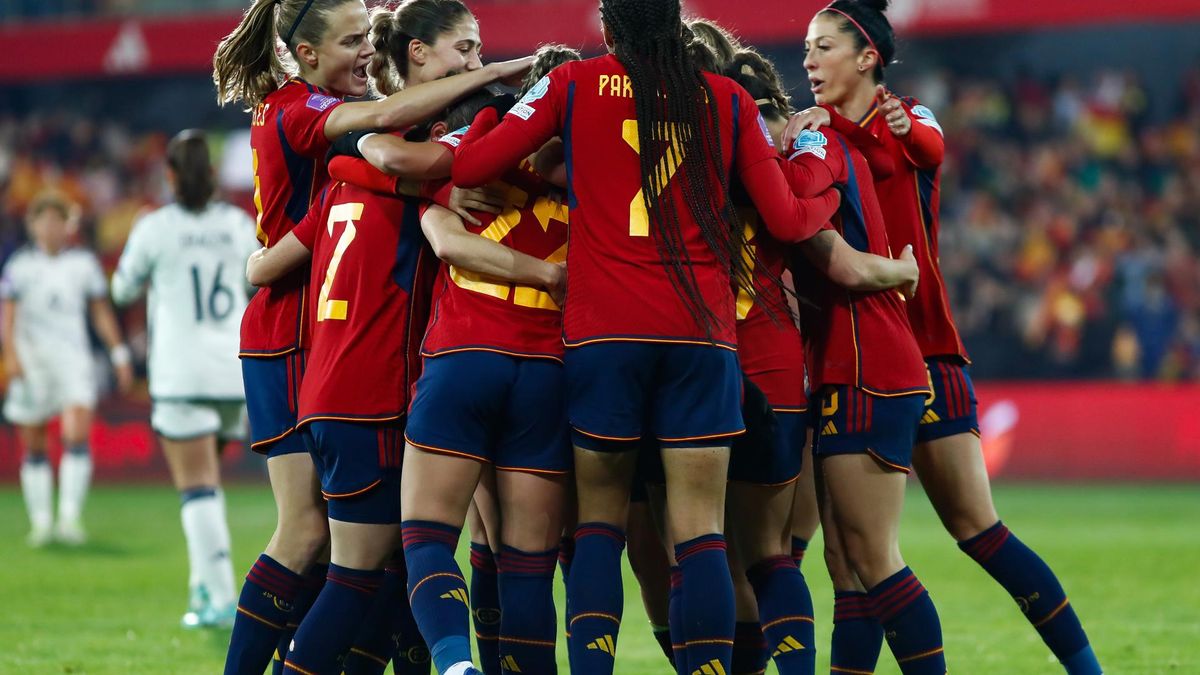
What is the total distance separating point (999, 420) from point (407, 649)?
11.5 meters

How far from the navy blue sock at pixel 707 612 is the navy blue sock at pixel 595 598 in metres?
0.21

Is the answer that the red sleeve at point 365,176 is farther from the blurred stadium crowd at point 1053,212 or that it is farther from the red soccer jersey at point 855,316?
the blurred stadium crowd at point 1053,212

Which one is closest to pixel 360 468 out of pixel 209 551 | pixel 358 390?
pixel 358 390

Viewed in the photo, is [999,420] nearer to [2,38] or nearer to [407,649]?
[407,649]

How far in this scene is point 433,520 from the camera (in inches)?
171

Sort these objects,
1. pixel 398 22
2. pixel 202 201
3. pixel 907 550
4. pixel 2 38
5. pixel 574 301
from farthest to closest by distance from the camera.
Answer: pixel 2 38 < pixel 907 550 < pixel 202 201 < pixel 398 22 < pixel 574 301

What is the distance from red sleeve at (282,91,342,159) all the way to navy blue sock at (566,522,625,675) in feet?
4.91

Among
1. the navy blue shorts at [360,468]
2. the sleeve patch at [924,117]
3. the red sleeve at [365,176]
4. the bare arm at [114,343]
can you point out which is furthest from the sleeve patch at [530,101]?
the bare arm at [114,343]

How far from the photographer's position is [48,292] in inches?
484

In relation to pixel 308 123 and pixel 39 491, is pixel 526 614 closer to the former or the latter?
pixel 308 123

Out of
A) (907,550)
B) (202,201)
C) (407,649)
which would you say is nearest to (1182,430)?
(907,550)

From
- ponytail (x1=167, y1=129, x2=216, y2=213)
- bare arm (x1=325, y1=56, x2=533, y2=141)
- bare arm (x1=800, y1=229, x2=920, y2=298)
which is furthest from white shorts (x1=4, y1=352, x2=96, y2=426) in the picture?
bare arm (x1=800, y1=229, x2=920, y2=298)

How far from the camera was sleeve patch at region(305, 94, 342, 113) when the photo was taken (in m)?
4.65

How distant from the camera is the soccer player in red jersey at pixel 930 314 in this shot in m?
4.89
